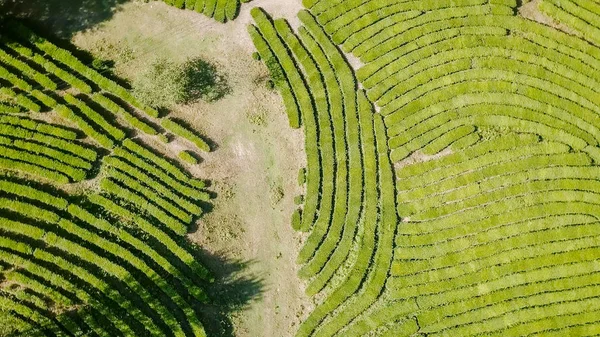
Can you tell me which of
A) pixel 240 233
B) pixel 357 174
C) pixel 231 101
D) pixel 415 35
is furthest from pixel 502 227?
pixel 231 101

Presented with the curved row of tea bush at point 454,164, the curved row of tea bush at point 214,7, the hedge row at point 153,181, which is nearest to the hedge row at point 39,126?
the hedge row at point 153,181

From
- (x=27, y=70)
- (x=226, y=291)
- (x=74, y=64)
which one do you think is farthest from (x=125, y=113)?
(x=226, y=291)

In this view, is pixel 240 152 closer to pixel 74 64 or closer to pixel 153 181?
pixel 153 181

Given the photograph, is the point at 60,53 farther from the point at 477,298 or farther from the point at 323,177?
the point at 477,298

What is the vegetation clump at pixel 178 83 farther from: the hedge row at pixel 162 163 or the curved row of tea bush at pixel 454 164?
the curved row of tea bush at pixel 454 164

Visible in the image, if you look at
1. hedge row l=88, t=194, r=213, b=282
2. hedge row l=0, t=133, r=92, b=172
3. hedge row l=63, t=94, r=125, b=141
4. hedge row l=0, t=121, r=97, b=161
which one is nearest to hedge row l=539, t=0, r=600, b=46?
hedge row l=88, t=194, r=213, b=282

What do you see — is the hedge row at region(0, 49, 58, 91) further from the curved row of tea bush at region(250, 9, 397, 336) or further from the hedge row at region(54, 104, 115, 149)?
the curved row of tea bush at region(250, 9, 397, 336)
